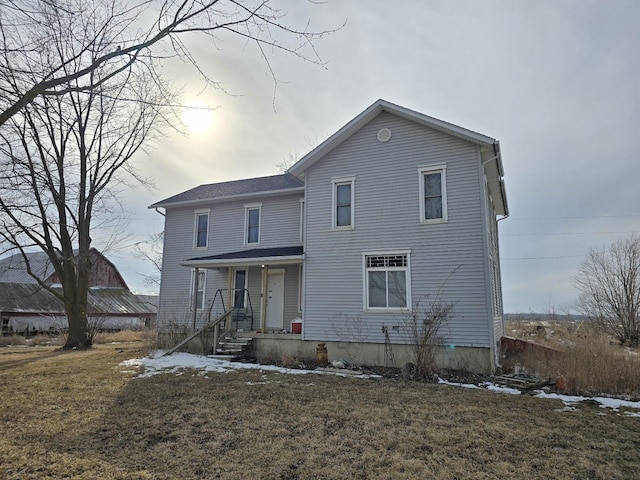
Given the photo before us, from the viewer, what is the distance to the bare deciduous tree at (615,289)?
18.4m

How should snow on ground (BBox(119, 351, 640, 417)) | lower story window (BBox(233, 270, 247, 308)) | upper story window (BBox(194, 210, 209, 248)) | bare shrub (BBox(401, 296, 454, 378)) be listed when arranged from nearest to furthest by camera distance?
snow on ground (BBox(119, 351, 640, 417))
bare shrub (BBox(401, 296, 454, 378))
lower story window (BBox(233, 270, 247, 308))
upper story window (BBox(194, 210, 209, 248))

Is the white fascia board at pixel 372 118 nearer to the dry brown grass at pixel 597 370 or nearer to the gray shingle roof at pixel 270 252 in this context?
the gray shingle roof at pixel 270 252

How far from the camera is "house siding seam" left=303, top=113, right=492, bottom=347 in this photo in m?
10.2

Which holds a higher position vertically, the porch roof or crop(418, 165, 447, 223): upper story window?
crop(418, 165, 447, 223): upper story window

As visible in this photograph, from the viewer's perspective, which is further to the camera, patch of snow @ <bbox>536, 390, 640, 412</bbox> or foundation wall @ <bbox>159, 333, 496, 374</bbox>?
foundation wall @ <bbox>159, 333, 496, 374</bbox>

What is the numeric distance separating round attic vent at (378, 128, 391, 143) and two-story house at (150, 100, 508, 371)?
0.10ft

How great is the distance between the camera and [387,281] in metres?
11.1

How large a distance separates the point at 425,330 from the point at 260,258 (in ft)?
18.8

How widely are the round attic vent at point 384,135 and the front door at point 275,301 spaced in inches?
232

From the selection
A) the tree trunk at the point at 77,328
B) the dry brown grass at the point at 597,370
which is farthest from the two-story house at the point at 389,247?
the tree trunk at the point at 77,328

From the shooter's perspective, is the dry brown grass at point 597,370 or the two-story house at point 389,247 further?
the two-story house at point 389,247

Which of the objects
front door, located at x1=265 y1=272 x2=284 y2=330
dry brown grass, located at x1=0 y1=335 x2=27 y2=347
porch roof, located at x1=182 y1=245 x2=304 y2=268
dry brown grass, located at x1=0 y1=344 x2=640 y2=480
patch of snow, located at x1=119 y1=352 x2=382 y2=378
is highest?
porch roof, located at x1=182 y1=245 x2=304 y2=268

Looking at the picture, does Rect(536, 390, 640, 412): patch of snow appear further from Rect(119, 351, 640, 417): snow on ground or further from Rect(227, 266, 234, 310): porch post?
Rect(227, 266, 234, 310): porch post

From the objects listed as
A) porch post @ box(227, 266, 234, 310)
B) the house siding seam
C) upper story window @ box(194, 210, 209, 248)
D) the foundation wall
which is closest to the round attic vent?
the house siding seam
